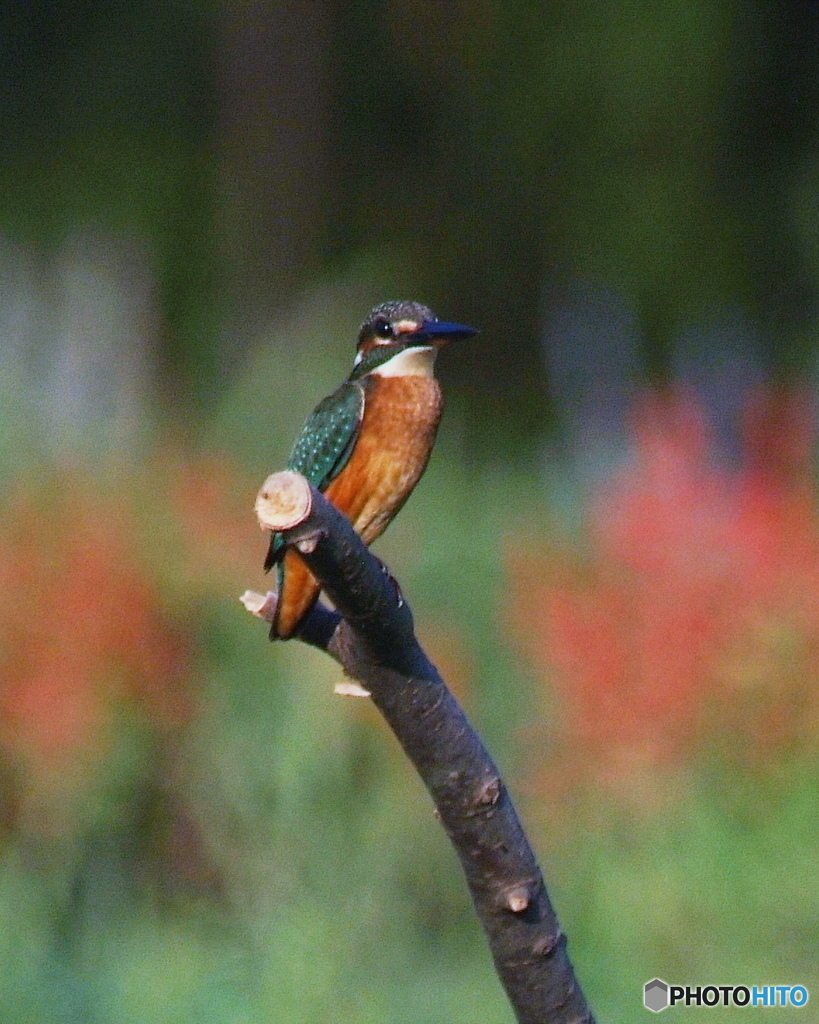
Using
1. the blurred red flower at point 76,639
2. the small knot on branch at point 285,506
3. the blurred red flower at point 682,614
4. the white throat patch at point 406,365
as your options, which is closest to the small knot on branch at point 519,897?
the small knot on branch at point 285,506

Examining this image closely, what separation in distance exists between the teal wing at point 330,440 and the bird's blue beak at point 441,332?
87 millimetres

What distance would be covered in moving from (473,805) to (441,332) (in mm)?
543

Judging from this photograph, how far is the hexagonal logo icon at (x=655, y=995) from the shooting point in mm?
2316

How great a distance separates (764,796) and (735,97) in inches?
125

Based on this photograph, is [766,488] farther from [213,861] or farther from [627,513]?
[213,861]

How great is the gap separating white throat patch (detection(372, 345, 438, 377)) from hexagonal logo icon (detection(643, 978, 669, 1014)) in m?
1.10

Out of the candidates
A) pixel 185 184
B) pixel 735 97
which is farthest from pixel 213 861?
pixel 735 97

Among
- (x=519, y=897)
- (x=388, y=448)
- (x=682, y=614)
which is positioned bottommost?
(x=519, y=897)

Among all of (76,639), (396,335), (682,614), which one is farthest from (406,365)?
(682,614)

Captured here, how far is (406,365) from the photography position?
1.61 metres

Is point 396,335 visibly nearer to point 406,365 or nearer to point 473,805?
point 406,365

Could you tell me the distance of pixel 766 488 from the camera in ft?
9.84

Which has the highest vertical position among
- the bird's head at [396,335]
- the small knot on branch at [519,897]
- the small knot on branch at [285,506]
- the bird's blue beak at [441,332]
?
the bird's head at [396,335]

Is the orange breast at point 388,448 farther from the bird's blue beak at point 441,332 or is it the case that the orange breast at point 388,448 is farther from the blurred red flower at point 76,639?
the blurred red flower at point 76,639
